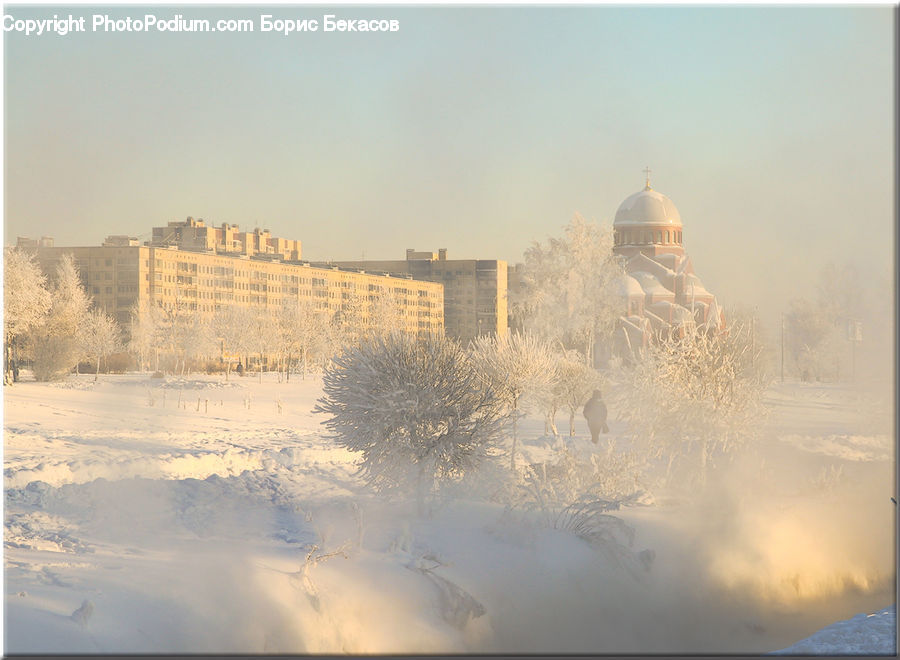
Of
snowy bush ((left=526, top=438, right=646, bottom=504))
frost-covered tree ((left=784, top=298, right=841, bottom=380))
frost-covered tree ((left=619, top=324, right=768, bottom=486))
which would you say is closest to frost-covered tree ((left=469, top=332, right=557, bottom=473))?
snowy bush ((left=526, top=438, right=646, bottom=504))

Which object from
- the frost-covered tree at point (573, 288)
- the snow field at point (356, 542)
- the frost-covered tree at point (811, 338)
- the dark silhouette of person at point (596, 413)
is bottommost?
the snow field at point (356, 542)

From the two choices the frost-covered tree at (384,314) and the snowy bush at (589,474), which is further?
the frost-covered tree at (384,314)

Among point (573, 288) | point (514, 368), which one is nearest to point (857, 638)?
point (514, 368)

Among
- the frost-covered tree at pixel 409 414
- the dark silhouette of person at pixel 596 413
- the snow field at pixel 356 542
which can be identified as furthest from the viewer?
the dark silhouette of person at pixel 596 413

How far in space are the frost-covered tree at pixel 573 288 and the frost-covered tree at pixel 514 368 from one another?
398mm

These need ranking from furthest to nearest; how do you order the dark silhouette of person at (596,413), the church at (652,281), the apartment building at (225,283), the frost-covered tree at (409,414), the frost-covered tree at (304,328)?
the dark silhouette of person at (596,413), the frost-covered tree at (304,328), the apartment building at (225,283), the frost-covered tree at (409,414), the church at (652,281)

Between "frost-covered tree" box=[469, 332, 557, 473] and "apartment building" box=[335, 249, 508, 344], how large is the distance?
0.19m

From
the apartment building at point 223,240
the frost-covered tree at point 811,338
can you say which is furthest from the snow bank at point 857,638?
the apartment building at point 223,240

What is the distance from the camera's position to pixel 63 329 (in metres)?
10.8

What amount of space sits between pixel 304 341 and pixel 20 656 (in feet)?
14.3

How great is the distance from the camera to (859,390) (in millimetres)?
12031

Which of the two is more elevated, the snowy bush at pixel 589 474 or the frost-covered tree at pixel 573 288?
the frost-covered tree at pixel 573 288

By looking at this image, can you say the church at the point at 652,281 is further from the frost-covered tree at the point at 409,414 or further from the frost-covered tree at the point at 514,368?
the frost-covered tree at the point at 409,414

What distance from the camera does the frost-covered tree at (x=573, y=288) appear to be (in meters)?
11.7
